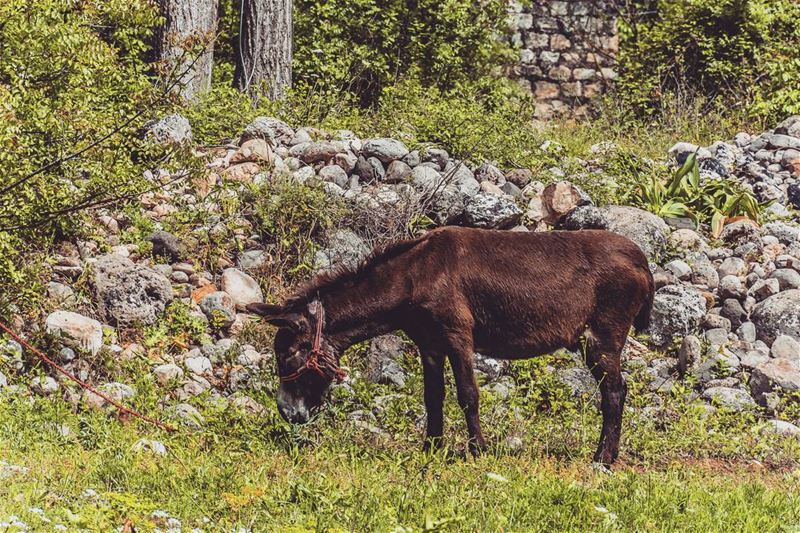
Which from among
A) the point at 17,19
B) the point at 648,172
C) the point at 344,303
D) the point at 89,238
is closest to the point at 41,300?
the point at 89,238

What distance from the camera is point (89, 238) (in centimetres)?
1076

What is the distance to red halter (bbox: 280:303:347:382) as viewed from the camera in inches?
299

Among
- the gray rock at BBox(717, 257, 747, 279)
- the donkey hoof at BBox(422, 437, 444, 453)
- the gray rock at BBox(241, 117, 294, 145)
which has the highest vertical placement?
the gray rock at BBox(241, 117, 294, 145)

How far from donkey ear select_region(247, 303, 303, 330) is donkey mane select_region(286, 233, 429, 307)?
166 millimetres

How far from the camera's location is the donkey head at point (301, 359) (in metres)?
7.60

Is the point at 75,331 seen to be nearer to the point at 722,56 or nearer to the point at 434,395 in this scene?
the point at 434,395

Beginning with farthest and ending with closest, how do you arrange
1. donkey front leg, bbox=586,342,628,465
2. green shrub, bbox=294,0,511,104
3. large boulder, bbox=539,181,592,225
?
green shrub, bbox=294,0,511,104 < large boulder, bbox=539,181,592,225 < donkey front leg, bbox=586,342,628,465

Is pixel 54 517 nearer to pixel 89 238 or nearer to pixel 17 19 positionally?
pixel 17 19

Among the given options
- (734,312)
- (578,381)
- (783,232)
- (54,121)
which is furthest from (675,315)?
(54,121)

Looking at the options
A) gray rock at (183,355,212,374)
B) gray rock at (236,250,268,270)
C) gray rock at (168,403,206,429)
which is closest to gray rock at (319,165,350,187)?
gray rock at (236,250,268,270)

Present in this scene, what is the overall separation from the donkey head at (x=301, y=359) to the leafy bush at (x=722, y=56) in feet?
34.6

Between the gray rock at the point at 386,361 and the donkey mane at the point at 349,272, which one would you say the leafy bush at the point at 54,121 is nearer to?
the donkey mane at the point at 349,272

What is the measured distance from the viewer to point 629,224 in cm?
1161

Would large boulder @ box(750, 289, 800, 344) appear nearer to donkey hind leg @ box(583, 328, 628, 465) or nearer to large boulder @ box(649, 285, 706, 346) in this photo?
large boulder @ box(649, 285, 706, 346)
